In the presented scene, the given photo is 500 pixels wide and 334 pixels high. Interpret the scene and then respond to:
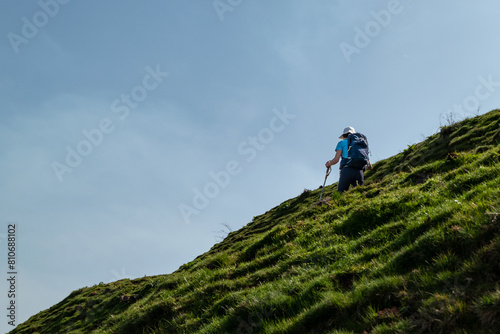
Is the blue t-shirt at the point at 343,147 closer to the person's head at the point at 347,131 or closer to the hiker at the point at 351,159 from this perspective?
the hiker at the point at 351,159

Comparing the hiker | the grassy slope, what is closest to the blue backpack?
the hiker

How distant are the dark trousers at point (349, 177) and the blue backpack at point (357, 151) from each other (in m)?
0.20

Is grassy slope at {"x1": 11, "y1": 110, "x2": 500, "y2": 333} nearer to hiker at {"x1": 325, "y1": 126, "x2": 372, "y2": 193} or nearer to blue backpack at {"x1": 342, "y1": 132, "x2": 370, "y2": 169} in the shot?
hiker at {"x1": 325, "y1": 126, "x2": 372, "y2": 193}

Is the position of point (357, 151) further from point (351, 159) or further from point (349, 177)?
point (349, 177)

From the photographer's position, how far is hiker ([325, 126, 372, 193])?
1355 centimetres

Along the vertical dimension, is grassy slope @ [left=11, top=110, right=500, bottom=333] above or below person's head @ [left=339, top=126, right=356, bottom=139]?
below

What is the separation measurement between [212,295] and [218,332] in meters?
2.24

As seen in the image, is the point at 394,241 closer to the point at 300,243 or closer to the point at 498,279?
the point at 498,279

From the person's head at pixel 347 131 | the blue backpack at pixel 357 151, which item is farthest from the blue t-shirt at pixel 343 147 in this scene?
the person's head at pixel 347 131

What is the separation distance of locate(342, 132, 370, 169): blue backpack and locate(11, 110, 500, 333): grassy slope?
41.3 inches

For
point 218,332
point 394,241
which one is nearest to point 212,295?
point 218,332

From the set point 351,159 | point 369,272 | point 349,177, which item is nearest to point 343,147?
point 351,159

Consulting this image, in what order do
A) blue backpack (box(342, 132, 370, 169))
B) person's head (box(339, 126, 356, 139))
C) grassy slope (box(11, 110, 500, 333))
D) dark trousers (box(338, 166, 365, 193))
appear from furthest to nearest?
person's head (box(339, 126, 356, 139)) < dark trousers (box(338, 166, 365, 193)) < blue backpack (box(342, 132, 370, 169)) < grassy slope (box(11, 110, 500, 333))

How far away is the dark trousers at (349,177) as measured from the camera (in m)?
14.0
